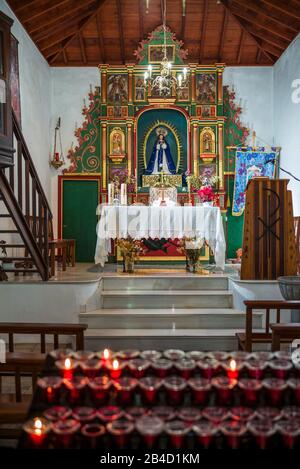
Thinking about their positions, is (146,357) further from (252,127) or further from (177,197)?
(252,127)

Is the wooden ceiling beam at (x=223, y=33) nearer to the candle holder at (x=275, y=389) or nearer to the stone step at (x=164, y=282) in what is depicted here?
the stone step at (x=164, y=282)

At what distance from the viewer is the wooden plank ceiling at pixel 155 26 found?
984 cm

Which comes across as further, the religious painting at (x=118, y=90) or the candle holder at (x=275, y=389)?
the religious painting at (x=118, y=90)

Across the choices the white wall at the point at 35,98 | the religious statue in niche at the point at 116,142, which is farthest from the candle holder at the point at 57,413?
the religious statue in niche at the point at 116,142

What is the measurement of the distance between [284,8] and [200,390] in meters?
8.85

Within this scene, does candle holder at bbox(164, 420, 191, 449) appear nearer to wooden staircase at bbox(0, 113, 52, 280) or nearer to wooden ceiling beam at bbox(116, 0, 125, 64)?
wooden staircase at bbox(0, 113, 52, 280)

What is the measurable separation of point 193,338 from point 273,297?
122 cm

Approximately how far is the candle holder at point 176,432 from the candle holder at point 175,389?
0.71 feet

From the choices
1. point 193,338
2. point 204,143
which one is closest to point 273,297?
point 193,338

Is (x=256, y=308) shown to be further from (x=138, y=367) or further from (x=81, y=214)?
(x=81, y=214)

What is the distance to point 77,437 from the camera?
165cm

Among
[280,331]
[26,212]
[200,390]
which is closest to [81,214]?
[26,212]

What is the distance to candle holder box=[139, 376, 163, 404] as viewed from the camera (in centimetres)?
192

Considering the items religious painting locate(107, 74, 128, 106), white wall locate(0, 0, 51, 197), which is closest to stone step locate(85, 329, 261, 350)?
white wall locate(0, 0, 51, 197)
